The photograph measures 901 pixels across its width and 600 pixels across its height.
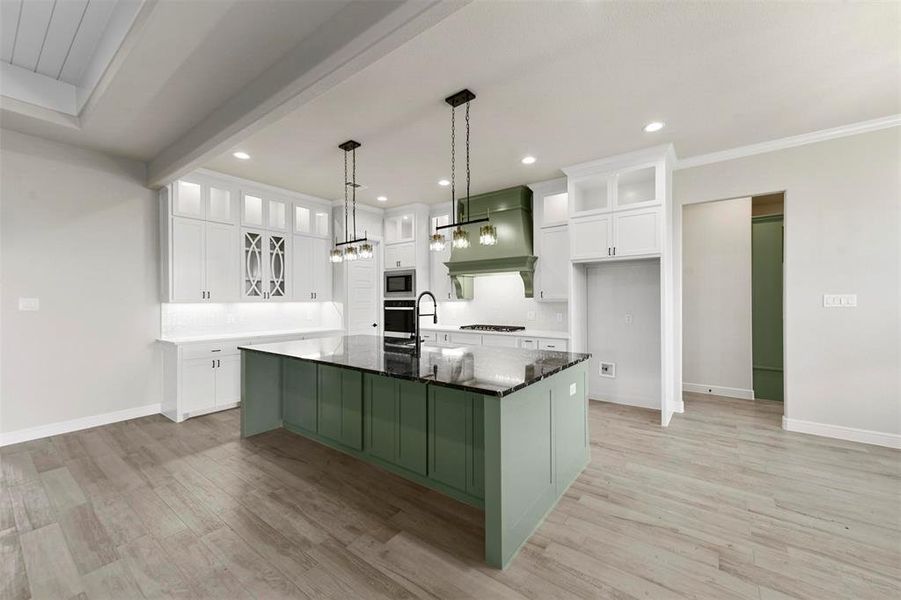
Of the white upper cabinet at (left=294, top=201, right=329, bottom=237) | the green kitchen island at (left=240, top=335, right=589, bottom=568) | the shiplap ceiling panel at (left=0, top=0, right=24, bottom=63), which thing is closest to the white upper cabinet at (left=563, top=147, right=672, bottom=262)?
the green kitchen island at (left=240, top=335, right=589, bottom=568)

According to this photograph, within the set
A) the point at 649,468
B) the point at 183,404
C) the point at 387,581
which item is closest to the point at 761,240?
the point at 649,468

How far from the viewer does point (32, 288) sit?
3486 mm

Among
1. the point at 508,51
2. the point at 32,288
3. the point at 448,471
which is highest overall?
the point at 508,51

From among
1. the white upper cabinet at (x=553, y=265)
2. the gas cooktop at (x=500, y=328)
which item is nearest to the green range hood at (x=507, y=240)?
the white upper cabinet at (x=553, y=265)

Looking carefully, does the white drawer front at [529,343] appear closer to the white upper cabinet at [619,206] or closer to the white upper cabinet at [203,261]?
the white upper cabinet at [619,206]

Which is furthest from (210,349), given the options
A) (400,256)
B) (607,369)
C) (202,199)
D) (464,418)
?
(607,369)

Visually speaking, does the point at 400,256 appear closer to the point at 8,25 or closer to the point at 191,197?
the point at 191,197

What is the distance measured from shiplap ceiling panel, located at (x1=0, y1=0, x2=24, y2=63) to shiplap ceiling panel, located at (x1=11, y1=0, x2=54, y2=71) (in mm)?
19

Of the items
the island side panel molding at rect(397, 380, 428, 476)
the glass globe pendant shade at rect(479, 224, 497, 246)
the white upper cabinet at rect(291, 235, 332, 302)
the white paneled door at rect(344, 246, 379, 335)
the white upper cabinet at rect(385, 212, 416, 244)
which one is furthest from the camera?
the white upper cabinet at rect(385, 212, 416, 244)

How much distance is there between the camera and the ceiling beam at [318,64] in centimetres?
171

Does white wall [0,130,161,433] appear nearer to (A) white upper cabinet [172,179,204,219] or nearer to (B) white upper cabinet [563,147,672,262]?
(A) white upper cabinet [172,179,204,219]

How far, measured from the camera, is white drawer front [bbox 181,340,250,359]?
4012 mm

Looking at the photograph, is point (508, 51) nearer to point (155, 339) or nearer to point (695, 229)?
point (695, 229)

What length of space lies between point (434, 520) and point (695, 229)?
502 cm
